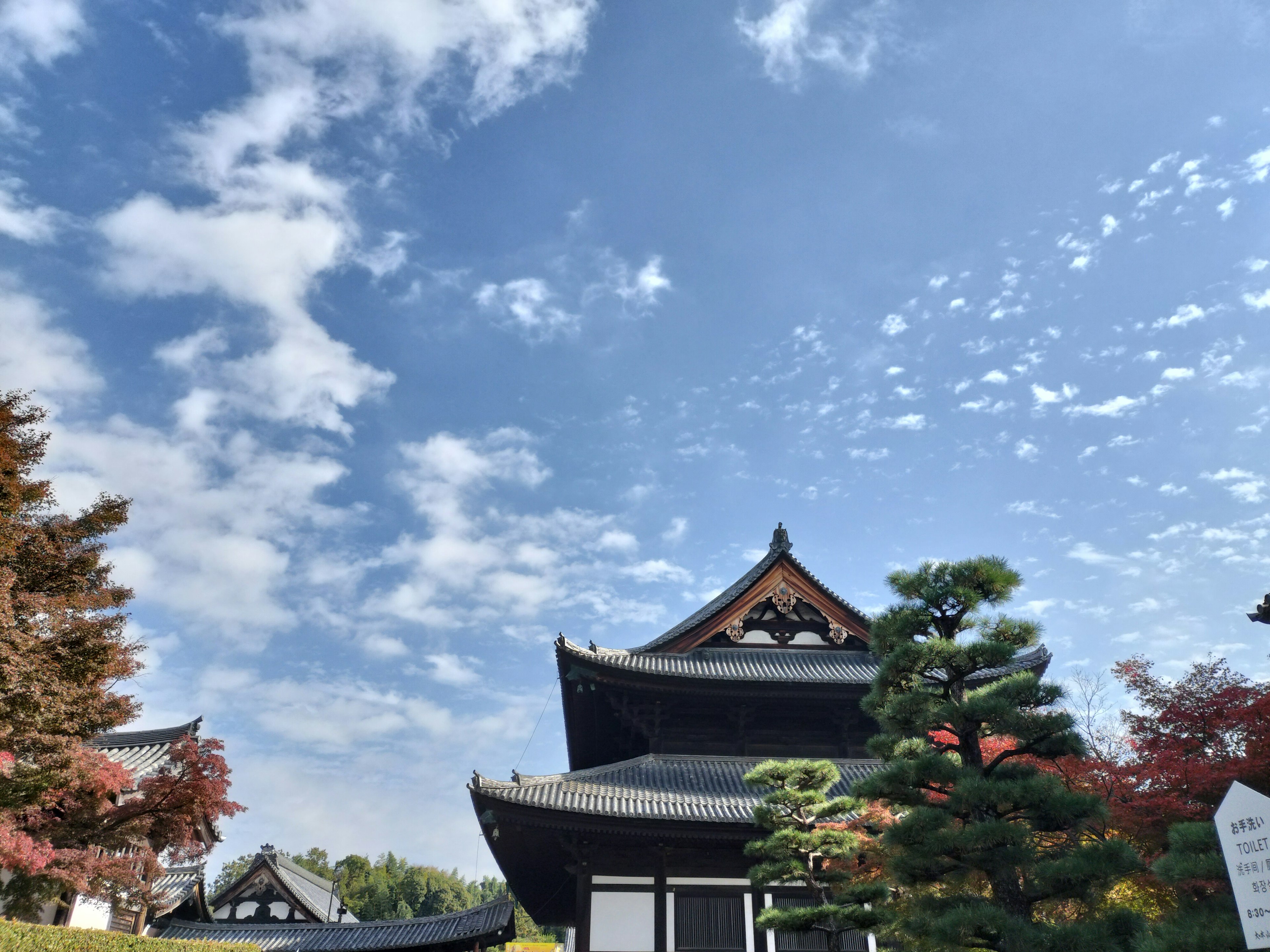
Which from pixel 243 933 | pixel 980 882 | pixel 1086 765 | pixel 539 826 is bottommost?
pixel 243 933

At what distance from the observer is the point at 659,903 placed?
1558cm

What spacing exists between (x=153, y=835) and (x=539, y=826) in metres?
7.35

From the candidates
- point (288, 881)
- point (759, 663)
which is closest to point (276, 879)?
point (288, 881)

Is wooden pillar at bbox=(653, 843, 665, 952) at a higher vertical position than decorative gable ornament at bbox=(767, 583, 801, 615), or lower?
lower

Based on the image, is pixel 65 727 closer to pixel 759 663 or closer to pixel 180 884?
pixel 759 663

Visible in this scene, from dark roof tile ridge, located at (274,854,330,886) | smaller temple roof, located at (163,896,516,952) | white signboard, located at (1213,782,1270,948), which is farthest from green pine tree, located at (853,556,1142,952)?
dark roof tile ridge, located at (274,854,330,886)

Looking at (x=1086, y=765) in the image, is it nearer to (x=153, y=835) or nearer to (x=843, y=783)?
(x=843, y=783)

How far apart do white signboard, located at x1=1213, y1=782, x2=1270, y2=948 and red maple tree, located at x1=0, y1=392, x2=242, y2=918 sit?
13.5 metres

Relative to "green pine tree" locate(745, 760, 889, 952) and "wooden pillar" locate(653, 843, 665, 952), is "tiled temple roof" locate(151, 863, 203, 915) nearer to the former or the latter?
"wooden pillar" locate(653, 843, 665, 952)

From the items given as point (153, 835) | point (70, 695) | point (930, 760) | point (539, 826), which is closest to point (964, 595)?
point (930, 760)

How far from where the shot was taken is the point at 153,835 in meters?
14.6

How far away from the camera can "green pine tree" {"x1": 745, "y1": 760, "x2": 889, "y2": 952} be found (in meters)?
11.3

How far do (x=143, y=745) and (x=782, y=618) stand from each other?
24.0 meters

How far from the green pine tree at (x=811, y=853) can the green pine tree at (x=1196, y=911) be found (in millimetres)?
4136
